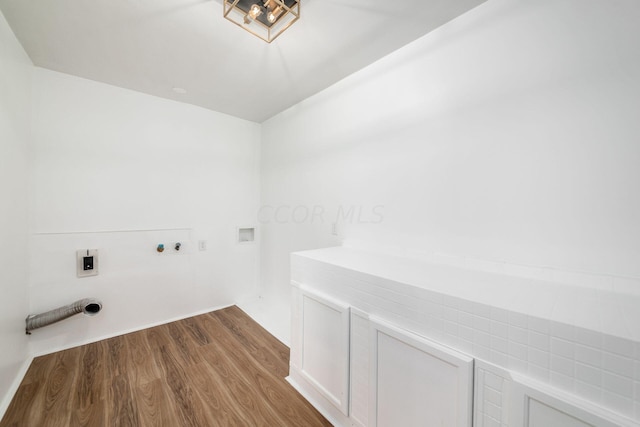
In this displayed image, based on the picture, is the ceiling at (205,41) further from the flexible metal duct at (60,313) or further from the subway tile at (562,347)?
the flexible metal duct at (60,313)

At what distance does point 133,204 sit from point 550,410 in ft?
10.3

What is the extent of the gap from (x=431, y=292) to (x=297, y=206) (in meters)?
1.82

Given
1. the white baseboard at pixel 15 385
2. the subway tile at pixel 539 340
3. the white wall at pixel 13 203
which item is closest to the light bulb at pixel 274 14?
the white wall at pixel 13 203

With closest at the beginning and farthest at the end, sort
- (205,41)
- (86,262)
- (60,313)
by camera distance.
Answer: (205,41) < (60,313) < (86,262)

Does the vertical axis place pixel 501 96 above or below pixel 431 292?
above

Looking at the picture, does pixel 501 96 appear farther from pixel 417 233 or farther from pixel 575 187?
pixel 417 233

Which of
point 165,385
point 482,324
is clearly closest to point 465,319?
point 482,324

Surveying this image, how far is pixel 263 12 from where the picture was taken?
1402mm

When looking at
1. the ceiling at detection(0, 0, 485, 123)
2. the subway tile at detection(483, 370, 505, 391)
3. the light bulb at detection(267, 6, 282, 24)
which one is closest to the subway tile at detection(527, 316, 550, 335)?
the subway tile at detection(483, 370, 505, 391)

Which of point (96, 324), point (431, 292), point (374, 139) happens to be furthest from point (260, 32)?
point (96, 324)

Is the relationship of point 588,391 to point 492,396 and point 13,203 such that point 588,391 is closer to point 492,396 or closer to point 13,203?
point 492,396

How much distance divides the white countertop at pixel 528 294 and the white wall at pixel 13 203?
2.08 m

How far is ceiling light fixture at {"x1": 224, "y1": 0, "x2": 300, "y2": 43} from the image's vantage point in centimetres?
129

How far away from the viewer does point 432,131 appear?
1.52 meters
